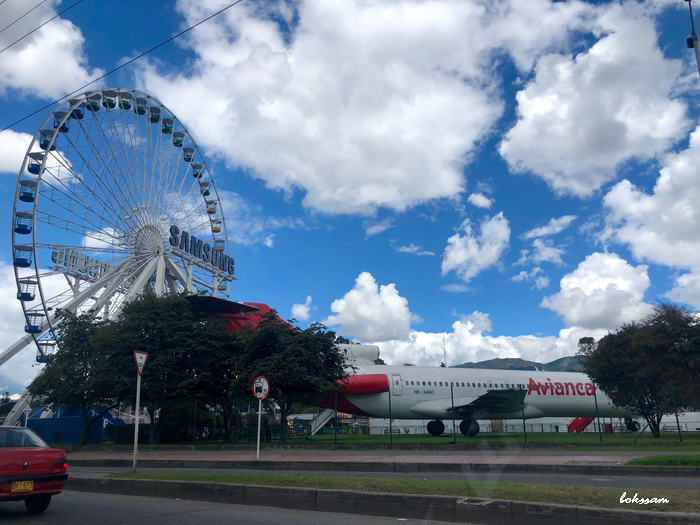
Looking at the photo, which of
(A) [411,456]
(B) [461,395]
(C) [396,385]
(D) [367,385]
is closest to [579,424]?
(B) [461,395]

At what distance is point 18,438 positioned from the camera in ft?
27.3

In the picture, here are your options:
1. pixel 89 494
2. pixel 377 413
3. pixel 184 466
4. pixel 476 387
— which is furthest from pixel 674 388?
pixel 89 494

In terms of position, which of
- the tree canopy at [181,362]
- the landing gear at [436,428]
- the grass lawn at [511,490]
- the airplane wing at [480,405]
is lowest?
the landing gear at [436,428]

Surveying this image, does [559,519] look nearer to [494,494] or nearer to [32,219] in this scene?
[494,494]

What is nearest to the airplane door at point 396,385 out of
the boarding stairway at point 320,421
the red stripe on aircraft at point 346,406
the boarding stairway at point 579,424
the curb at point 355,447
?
the red stripe on aircraft at point 346,406

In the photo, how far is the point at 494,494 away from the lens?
303 inches

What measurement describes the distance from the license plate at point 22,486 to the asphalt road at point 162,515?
461mm

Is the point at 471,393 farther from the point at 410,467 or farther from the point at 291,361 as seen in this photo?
the point at 410,467

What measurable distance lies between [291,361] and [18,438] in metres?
15.7

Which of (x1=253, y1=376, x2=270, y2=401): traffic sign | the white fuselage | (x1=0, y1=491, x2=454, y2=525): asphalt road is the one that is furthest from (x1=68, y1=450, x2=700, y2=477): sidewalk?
the white fuselage

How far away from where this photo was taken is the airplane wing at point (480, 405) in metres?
27.1

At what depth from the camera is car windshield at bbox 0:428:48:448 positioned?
8.09 metres

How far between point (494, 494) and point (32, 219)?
3024cm

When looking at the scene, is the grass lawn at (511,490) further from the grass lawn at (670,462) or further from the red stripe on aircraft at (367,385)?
the red stripe on aircraft at (367,385)
